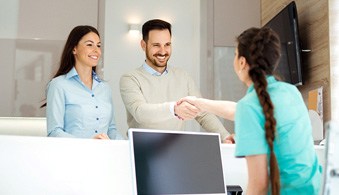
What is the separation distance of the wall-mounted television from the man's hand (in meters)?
1.12

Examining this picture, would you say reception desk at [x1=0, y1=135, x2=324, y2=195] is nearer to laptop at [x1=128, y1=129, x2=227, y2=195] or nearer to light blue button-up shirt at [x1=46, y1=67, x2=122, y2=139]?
laptop at [x1=128, y1=129, x2=227, y2=195]

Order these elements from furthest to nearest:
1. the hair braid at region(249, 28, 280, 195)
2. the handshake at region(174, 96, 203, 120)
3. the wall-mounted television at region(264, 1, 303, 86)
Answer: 1. the wall-mounted television at region(264, 1, 303, 86)
2. the handshake at region(174, 96, 203, 120)
3. the hair braid at region(249, 28, 280, 195)

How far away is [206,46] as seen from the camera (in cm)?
475

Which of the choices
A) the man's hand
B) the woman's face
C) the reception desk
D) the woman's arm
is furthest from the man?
the woman's arm

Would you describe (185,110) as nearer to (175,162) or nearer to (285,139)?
(175,162)

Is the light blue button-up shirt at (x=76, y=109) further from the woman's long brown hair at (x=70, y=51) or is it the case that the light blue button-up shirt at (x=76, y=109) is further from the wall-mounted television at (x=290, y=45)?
the wall-mounted television at (x=290, y=45)

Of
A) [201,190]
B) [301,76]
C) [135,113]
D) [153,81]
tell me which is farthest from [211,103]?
[301,76]

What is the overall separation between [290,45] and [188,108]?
4.51ft

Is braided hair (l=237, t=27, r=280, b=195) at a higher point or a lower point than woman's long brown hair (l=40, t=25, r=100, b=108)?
lower

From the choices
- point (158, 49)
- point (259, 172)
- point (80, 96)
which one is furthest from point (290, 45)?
point (259, 172)

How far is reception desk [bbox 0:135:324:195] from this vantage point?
209 cm

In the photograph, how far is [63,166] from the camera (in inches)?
85.0

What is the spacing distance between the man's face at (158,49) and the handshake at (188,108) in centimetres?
61

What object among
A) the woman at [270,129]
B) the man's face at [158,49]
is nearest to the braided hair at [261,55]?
the woman at [270,129]
